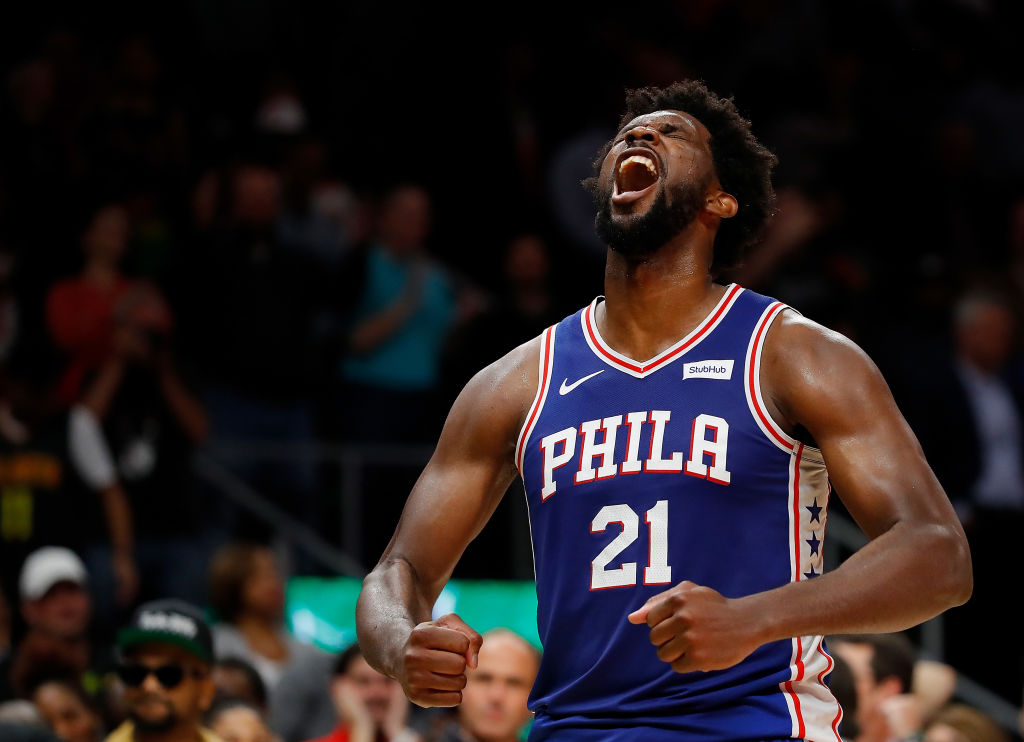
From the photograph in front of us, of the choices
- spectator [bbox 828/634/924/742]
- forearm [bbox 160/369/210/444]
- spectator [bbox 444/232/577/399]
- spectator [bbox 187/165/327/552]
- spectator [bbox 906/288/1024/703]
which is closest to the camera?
spectator [bbox 828/634/924/742]

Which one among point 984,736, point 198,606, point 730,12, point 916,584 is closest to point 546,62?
point 730,12

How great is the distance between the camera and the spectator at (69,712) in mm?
6867

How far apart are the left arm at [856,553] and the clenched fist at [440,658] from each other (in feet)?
1.18

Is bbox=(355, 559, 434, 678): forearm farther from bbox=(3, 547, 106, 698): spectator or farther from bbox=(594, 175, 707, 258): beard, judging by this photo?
bbox=(3, 547, 106, 698): spectator

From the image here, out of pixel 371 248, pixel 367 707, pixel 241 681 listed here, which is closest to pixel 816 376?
pixel 367 707

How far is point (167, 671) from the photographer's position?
20.4 feet

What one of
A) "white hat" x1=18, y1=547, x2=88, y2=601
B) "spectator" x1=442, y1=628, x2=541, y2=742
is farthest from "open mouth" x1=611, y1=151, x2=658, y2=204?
"white hat" x1=18, y1=547, x2=88, y2=601

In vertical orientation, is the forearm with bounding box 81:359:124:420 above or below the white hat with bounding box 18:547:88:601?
above

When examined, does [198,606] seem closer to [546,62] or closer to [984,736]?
[984,736]

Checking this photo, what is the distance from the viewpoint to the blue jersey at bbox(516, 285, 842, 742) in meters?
3.43

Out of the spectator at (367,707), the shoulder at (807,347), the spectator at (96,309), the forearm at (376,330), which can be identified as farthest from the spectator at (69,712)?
the shoulder at (807,347)

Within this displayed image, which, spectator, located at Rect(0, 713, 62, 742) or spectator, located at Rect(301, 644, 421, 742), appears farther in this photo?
spectator, located at Rect(301, 644, 421, 742)

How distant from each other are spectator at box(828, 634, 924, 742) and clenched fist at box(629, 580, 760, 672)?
3580 mm

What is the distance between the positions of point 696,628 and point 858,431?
72 centimetres
